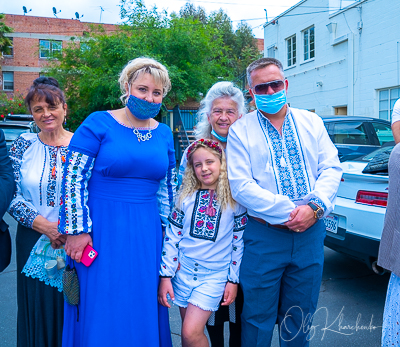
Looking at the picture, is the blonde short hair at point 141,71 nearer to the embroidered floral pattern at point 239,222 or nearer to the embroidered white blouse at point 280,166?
the embroidered white blouse at point 280,166

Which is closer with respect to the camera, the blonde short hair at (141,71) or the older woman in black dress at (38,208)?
the blonde short hair at (141,71)

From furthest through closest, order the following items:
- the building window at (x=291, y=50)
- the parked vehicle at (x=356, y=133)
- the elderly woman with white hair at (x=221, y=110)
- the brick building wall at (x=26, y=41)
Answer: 1. the brick building wall at (x=26, y=41)
2. the building window at (x=291, y=50)
3. the parked vehicle at (x=356, y=133)
4. the elderly woman with white hair at (x=221, y=110)

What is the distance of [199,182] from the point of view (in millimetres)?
2537

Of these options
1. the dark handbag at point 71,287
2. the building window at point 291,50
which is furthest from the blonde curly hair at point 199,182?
the building window at point 291,50

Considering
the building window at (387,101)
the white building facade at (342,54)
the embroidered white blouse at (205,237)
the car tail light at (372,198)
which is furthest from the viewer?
the white building facade at (342,54)

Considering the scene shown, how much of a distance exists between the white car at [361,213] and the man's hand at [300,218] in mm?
1592

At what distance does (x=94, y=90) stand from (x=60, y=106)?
45.0 ft

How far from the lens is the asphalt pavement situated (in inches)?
125

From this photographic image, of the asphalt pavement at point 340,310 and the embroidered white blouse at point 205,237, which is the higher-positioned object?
the embroidered white blouse at point 205,237

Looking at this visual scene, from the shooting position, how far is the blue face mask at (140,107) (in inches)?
91.0

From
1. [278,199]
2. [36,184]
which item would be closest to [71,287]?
[36,184]

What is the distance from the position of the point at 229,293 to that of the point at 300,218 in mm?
658

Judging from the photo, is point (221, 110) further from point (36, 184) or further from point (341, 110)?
point (341, 110)

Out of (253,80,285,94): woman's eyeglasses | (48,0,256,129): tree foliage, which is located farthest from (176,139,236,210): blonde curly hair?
(48,0,256,129): tree foliage
